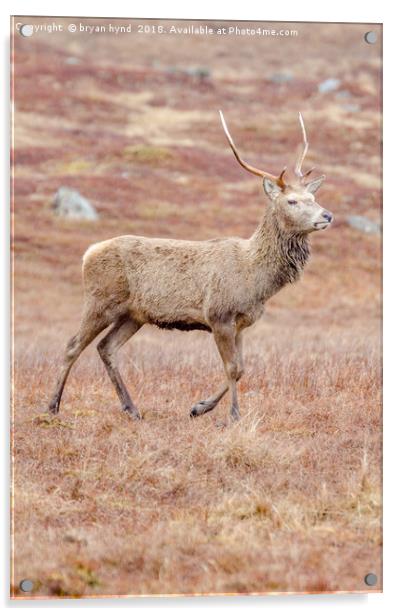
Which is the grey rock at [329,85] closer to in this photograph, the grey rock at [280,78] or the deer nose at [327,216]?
the grey rock at [280,78]

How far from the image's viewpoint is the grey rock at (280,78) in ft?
145

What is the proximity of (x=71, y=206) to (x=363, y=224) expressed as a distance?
7875 millimetres

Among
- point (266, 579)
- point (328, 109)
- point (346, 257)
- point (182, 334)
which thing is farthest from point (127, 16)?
point (328, 109)

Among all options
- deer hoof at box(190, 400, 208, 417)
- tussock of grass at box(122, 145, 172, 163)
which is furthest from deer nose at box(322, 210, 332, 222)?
tussock of grass at box(122, 145, 172, 163)

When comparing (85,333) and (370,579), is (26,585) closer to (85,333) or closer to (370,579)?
(370,579)

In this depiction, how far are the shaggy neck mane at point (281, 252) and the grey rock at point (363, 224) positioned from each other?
18519 millimetres

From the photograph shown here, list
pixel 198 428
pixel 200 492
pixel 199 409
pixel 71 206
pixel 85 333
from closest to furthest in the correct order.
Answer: pixel 200 492, pixel 198 428, pixel 199 409, pixel 85 333, pixel 71 206

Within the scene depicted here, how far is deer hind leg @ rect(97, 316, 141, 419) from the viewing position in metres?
10.3

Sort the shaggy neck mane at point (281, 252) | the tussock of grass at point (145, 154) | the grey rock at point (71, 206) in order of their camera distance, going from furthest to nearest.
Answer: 1. the tussock of grass at point (145, 154)
2. the grey rock at point (71, 206)
3. the shaggy neck mane at point (281, 252)

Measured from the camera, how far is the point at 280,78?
4422 cm

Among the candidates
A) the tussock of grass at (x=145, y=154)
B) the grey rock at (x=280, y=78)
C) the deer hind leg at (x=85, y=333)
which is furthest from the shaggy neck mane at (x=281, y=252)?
the grey rock at (x=280, y=78)

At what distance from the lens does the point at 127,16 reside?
26.9 ft

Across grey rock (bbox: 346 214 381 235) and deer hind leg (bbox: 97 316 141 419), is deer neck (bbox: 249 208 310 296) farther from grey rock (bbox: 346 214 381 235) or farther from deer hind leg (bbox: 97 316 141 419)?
grey rock (bbox: 346 214 381 235)
